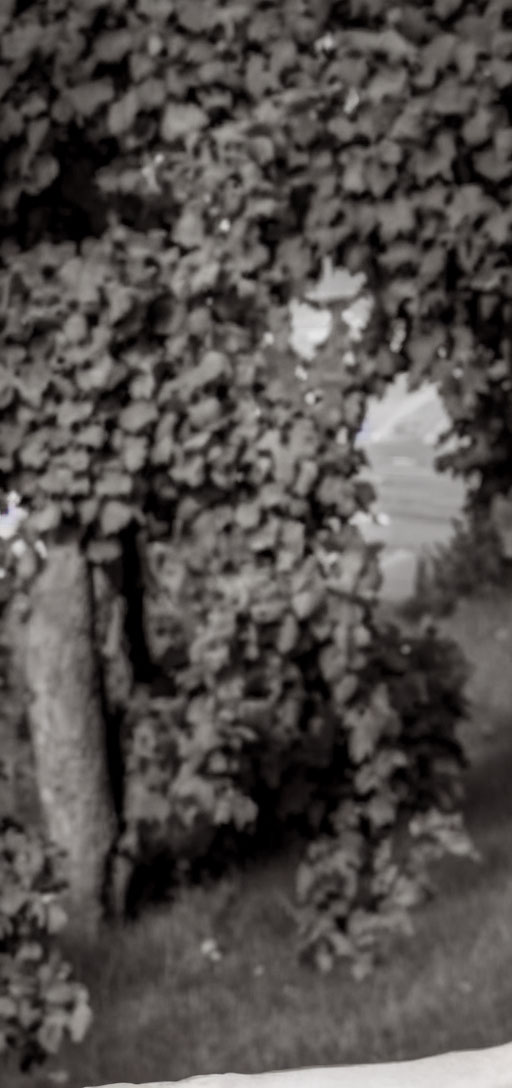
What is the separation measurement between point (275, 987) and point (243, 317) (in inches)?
53.7

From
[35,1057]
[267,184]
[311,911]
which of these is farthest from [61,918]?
[267,184]

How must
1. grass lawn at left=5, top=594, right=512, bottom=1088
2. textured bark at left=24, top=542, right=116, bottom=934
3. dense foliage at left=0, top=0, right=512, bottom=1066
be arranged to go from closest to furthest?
dense foliage at left=0, top=0, right=512, bottom=1066 < grass lawn at left=5, top=594, right=512, bottom=1088 < textured bark at left=24, top=542, right=116, bottom=934

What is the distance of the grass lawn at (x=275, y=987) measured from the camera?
310cm

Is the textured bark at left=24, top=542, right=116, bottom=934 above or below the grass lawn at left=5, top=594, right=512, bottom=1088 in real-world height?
above

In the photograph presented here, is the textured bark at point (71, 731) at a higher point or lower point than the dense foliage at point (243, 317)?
lower

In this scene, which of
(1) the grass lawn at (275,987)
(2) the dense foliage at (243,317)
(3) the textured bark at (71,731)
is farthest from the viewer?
(3) the textured bark at (71,731)

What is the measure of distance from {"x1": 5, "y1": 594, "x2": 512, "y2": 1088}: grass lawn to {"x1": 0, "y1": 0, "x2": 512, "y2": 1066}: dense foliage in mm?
98

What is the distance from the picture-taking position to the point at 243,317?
3.12 m

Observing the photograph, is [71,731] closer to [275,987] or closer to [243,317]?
[275,987]

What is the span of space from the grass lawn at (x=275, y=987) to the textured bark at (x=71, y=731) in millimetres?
162

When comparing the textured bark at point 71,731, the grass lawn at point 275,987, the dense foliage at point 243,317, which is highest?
the dense foliage at point 243,317

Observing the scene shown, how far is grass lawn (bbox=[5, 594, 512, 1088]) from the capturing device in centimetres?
310

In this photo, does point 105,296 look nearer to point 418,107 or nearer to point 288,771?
point 418,107

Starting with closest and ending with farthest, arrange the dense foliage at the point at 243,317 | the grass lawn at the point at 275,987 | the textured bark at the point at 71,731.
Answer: the dense foliage at the point at 243,317 < the grass lawn at the point at 275,987 < the textured bark at the point at 71,731
